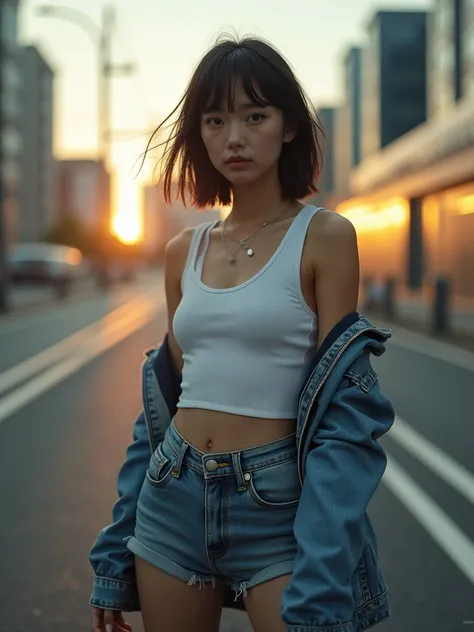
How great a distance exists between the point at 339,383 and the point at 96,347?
14278 mm

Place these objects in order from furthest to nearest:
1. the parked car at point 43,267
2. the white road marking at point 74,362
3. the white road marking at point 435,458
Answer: the parked car at point 43,267, the white road marking at point 74,362, the white road marking at point 435,458

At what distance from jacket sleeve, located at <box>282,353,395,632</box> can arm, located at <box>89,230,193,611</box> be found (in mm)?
493

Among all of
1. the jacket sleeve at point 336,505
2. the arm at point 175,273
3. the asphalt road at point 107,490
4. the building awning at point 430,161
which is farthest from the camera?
the building awning at point 430,161

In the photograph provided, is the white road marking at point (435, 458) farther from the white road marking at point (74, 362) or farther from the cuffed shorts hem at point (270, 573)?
the cuffed shorts hem at point (270, 573)

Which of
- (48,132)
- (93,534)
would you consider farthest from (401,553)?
(48,132)

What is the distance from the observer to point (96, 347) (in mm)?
16062

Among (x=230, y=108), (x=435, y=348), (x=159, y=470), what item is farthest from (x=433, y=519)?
(x=435, y=348)

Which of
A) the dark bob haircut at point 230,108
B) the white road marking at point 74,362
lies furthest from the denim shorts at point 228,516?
the white road marking at point 74,362

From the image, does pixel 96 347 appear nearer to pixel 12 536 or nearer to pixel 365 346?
pixel 12 536

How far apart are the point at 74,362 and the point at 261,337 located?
12.0 m

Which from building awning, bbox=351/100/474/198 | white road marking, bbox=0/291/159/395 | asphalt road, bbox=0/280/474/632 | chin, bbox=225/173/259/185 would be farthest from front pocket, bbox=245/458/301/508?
building awning, bbox=351/100/474/198

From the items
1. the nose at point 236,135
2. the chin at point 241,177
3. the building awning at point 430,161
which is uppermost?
the building awning at point 430,161

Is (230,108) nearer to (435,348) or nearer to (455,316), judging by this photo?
Result: (435,348)

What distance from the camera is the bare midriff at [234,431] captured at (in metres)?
2.09
